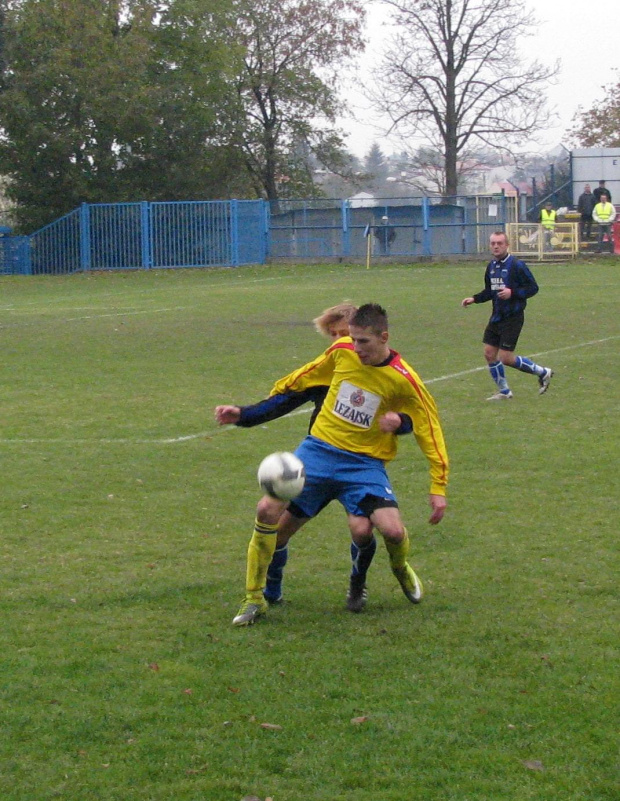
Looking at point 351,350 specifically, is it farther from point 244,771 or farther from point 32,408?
point 32,408

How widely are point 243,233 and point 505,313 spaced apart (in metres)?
29.2

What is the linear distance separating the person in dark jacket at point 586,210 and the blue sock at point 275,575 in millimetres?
34765

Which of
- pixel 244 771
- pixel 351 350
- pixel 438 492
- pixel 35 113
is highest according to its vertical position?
pixel 35 113

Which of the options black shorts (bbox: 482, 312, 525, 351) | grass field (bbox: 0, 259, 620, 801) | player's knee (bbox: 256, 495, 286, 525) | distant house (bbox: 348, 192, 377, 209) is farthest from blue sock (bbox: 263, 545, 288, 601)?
distant house (bbox: 348, 192, 377, 209)

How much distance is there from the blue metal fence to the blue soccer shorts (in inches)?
A: 1374

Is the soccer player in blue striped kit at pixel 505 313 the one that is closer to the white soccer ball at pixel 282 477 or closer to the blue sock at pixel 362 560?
the blue sock at pixel 362 560

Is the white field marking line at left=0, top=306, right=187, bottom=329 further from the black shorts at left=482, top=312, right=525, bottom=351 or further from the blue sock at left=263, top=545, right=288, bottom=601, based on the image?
the blue sock at left=263, top=545, right=288, bottom=601

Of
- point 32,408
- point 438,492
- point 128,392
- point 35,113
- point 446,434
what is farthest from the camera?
point 35,113

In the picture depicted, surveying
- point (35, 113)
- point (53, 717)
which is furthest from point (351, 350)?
point (35, 113)

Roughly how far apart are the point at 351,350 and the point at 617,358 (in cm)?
1036

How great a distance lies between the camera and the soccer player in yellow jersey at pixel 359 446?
5676mm

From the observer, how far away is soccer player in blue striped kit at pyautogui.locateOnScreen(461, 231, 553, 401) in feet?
41.2

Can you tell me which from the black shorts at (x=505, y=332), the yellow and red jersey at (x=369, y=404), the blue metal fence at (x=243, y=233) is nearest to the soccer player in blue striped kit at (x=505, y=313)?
the black shorts at (x=505, y=332)

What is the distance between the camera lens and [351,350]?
5.88 meters
